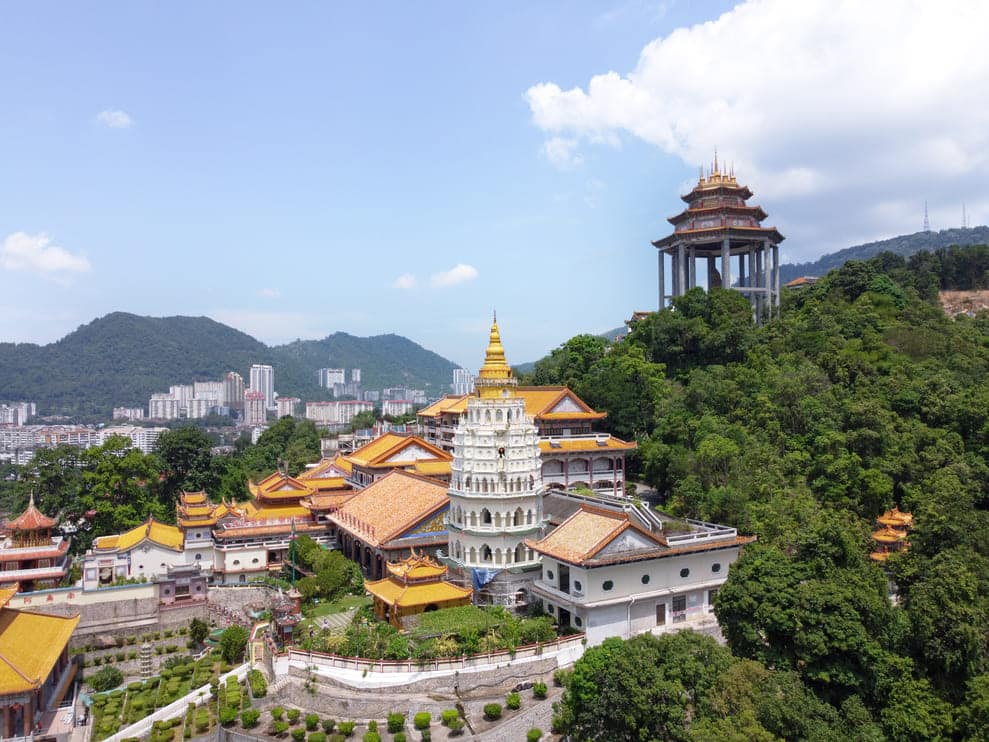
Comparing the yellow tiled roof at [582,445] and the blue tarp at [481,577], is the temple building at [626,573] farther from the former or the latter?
the yellow tiled roof at [582,445]

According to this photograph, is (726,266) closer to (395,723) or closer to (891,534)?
(891,534)

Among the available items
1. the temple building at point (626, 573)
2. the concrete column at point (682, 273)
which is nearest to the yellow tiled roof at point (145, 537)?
the temple building at point (626, 573)

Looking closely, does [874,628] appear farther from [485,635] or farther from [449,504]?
[449,504]

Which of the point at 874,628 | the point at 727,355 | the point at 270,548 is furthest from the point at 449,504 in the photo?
the point at 727,355

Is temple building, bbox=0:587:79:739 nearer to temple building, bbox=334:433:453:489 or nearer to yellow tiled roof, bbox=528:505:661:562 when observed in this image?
yellow tiled roof, bbox=528:505:661:562

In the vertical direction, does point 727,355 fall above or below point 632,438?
above

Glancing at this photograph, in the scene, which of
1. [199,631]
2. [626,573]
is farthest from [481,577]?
[199,631]
